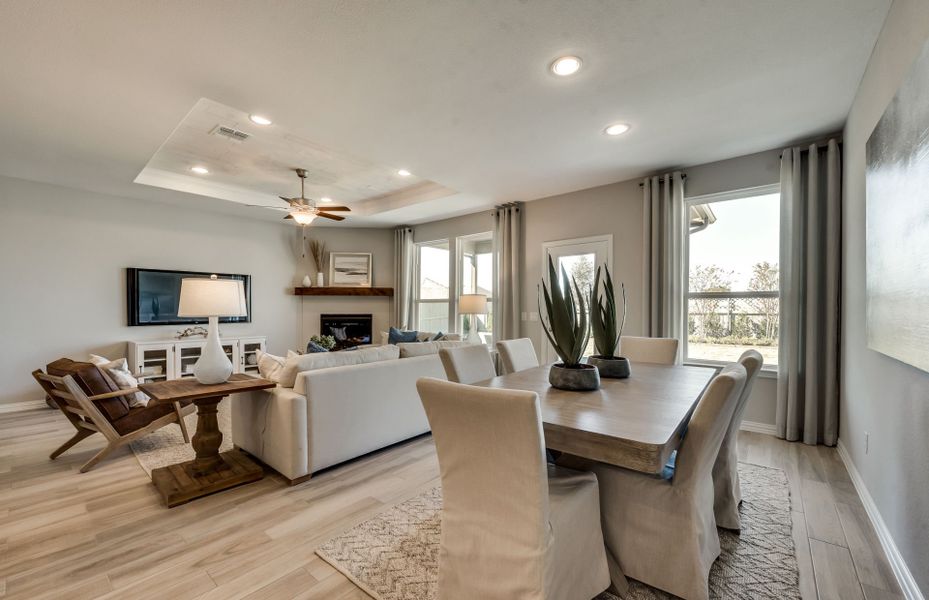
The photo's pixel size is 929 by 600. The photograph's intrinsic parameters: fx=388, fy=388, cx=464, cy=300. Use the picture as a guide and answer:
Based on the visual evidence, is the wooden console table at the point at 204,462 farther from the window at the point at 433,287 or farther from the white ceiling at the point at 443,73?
the window at the point at 433,287

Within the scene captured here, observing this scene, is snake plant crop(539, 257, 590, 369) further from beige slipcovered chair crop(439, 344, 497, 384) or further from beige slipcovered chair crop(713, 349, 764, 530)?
beige slipcovered chair crop(713, 349, 764, 530)

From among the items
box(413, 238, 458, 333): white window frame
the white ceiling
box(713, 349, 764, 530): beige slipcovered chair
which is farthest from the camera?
box(413, 238, 458, 333): white window frame

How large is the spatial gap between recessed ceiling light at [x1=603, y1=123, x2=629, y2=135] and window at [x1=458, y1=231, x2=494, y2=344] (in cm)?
279

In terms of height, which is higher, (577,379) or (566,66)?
(566,66)

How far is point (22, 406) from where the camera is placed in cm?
419

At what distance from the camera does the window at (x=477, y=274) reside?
19.1 ft

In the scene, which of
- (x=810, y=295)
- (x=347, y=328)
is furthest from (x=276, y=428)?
(x=347, y=328)

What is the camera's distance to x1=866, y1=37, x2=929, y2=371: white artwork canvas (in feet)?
4.30

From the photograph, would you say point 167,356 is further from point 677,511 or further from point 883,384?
point 883,384

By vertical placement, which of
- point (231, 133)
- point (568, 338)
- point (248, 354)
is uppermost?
point (231, 133)

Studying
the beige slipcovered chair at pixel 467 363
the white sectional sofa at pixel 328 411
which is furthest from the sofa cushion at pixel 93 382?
the beige slipcovered chair at pixel 467 363

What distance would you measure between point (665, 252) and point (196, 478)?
425 cm

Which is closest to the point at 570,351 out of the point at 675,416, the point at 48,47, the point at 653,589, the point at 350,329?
the point at 675,416

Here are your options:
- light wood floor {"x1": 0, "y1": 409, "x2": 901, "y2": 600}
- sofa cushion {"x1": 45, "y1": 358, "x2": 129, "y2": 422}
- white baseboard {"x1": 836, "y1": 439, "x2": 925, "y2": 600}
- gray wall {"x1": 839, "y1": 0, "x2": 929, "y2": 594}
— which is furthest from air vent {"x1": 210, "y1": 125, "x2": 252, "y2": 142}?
white baseboard {"x1": 836, "y1": 439, "x2": 925, "y2": 600}
